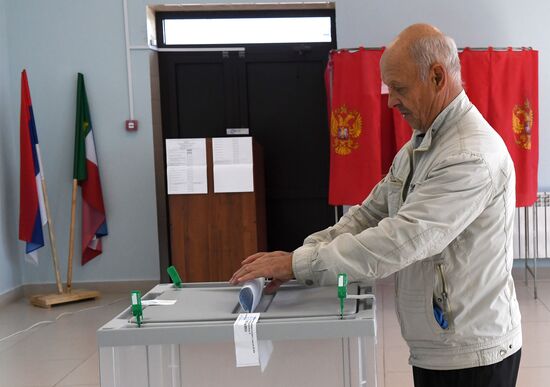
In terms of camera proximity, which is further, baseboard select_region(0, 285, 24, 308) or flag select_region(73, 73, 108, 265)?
flag select_region(73, 73, 108, 265)

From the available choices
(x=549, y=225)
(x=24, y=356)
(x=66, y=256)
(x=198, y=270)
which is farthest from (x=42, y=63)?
(x=549, y=225)

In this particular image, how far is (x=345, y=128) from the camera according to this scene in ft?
13.9

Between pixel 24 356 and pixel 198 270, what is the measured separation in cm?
132

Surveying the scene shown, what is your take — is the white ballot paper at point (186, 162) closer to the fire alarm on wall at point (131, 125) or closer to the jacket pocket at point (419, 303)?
the fire alarm on wall at point (131, 125)

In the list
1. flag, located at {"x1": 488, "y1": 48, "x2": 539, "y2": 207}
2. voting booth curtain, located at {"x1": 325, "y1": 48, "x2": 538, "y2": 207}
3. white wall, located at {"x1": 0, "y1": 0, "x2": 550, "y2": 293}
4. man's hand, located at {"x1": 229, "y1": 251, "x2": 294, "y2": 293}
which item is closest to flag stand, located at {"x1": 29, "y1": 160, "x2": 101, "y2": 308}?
white wall, located at {"x1": 0, "y1": 0, "x2": 550, "y2": 293}

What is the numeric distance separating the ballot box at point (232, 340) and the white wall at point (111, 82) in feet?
12.7

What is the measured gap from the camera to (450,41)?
1.29 metres

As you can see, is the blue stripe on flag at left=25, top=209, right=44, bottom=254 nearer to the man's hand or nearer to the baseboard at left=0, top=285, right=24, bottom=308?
the baseboard at left=0, top=285, right=24, bottom=308

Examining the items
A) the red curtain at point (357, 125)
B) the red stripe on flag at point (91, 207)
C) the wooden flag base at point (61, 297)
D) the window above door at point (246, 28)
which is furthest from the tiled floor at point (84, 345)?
the window above door at point (246, 28)

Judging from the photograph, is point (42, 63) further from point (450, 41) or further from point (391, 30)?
point (450, 41)

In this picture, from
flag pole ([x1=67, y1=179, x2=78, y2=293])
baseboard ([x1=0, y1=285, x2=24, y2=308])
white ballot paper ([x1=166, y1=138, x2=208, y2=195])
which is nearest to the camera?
white ballot paper ([x1=166, y1=138, x2=208, y2=195])

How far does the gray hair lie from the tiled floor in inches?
75.1

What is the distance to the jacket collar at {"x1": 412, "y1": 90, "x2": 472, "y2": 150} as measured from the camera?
1304 millimetres

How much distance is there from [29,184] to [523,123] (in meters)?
3.64
